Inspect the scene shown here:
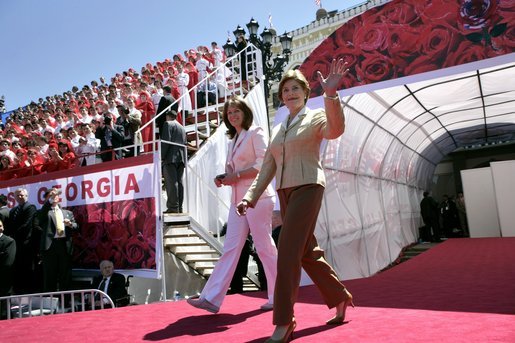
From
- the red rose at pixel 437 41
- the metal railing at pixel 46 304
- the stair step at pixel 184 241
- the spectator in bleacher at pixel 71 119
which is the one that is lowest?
the metal railing at pixel 46 304

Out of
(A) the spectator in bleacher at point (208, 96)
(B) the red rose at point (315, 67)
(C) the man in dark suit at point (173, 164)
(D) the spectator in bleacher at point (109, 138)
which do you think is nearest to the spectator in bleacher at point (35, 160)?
(D) the spectator in bleacher at point (109, 138)

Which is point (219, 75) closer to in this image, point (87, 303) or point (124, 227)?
point (124, 227)

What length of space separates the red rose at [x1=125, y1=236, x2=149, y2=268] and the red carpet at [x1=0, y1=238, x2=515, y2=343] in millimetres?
2144

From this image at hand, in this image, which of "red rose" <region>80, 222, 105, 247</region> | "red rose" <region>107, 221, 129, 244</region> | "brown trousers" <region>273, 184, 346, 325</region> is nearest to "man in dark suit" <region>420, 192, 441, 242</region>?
"red rose" <region>107, 221, 129, 244</region>

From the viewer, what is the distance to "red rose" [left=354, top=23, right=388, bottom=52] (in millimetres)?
5427

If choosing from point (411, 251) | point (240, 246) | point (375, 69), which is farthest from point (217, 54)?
point (240, 246)

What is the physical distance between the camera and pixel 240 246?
3.51 m

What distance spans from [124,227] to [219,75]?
607 cm

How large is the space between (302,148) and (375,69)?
317 cm

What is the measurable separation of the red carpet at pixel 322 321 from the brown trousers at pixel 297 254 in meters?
0.27

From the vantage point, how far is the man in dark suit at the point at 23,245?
6930mm

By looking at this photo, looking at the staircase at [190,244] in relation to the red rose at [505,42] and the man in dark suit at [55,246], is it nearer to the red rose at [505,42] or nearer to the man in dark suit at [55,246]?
the man in dark suit at [55,246]

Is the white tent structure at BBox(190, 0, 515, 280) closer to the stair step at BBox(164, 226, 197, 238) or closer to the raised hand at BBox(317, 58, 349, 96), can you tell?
the stair step at BBox(164, 226, 197, 238)

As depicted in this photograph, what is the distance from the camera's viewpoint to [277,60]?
12.8 metres
